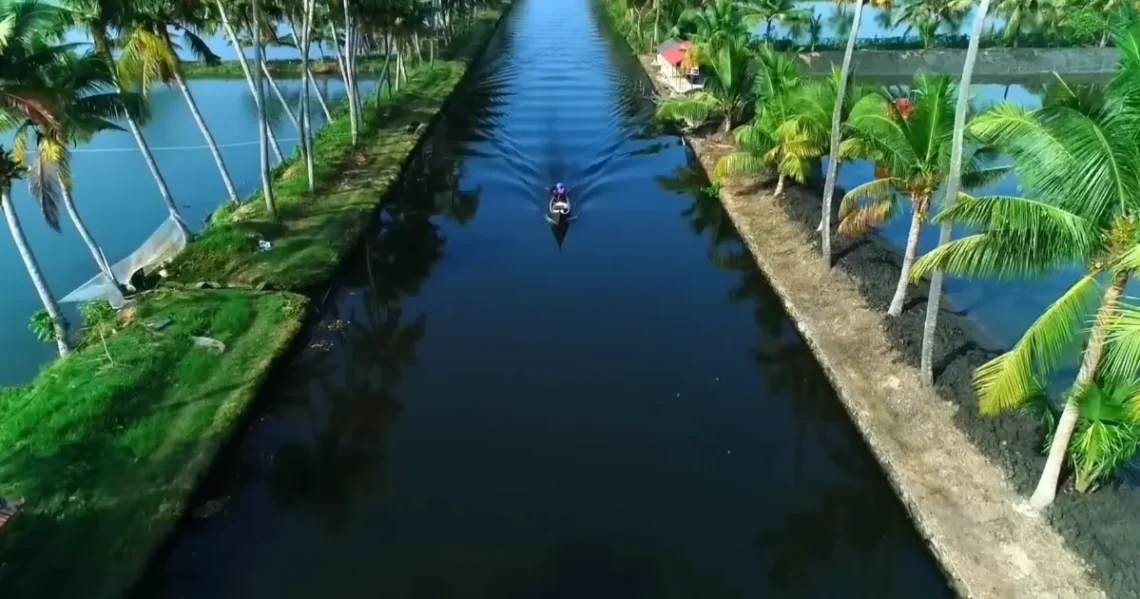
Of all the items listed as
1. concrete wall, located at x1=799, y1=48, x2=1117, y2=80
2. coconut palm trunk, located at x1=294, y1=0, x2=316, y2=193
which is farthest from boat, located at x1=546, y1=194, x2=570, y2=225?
concrete wall, located at x1=799, y1=48, x2=1117, y2=80

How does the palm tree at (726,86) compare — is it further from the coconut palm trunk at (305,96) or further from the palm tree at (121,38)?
the palm tree at (121,38)

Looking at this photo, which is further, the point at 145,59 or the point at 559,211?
the point at 559,211

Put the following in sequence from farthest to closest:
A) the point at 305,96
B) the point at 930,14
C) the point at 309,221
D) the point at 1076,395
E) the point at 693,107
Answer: the point at 930,14
the point at 693,107
the point at 305,96
the point at 309,221
the point at 1076,395

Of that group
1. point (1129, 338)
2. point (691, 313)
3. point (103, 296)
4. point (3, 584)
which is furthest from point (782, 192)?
point (3, 584)

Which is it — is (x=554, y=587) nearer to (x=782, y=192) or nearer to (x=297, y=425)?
(x=297, y=425)

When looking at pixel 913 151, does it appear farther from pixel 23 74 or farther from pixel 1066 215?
pixel 23 74

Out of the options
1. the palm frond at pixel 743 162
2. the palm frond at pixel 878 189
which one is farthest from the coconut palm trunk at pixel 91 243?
the palm frond at pixel 878 189

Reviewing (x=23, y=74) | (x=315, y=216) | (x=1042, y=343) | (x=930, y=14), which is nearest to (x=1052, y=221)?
(x=1042, y=343)
